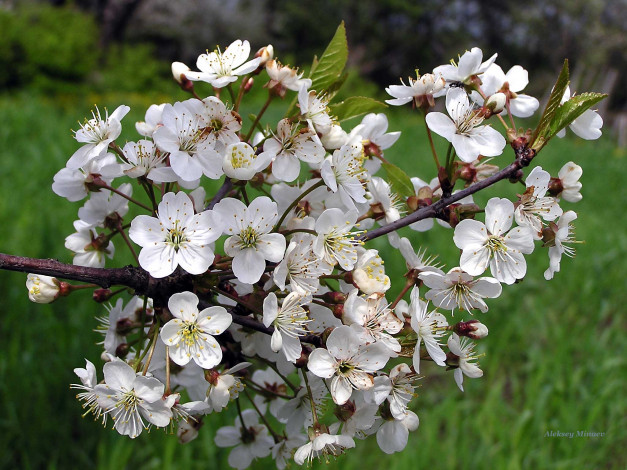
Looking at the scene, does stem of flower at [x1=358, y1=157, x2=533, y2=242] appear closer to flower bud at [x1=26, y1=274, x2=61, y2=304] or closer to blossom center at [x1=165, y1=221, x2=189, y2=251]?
blossom center at [x1=165, y1=221, x2=189, y2=251]

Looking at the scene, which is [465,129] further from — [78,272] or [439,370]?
[439,370]

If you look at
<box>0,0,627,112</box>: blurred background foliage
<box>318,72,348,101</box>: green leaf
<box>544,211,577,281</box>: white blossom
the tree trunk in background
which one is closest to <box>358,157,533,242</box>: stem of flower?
<box>544,211,577,281</box>: white blossom

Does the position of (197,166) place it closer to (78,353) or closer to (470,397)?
(78,353)

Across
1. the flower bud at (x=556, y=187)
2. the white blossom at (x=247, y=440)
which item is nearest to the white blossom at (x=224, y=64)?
the flower bud at (x=556, y=187)

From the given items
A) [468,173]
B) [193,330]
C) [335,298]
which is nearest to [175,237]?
[193,330]

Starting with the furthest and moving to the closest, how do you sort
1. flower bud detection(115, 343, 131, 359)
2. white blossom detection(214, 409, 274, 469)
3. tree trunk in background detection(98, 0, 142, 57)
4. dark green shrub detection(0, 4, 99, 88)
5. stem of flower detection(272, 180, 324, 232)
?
tree trunk in background detection(98, 0, 142, 57)
dark green shrub detection(0, 4, 99, 88)
white blossom detection(214, 409, 274, 469)
flower bud detection(115, 343, 131, 359)
stem of flower detection(272, 180, 324, 232)
